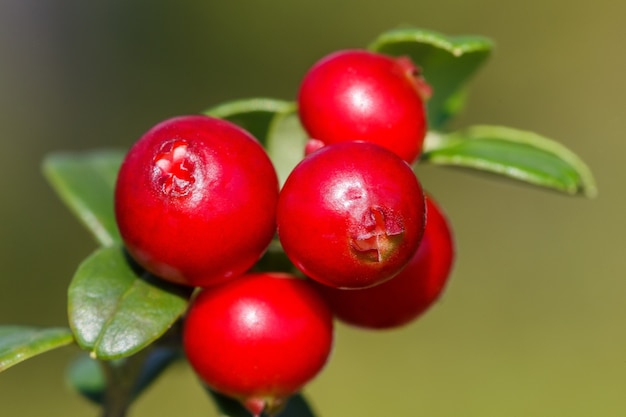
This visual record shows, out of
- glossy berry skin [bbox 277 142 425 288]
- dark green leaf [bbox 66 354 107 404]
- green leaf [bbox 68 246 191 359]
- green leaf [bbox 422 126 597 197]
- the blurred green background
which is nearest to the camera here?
glossy berry skin [bbox 277 142 425 288]

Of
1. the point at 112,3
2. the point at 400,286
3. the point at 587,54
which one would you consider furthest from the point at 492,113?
the point at 400,286

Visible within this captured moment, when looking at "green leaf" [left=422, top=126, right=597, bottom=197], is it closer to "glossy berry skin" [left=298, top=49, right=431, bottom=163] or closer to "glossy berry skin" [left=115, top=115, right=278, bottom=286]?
"glossy berry skin" [left=298, top=49, right=431, bottom=163]

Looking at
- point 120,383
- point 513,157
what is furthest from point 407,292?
point 120,383

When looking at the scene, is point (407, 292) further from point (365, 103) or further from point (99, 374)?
point (99, 374)

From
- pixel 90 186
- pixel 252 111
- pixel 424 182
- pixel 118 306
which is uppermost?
pixel 252 111

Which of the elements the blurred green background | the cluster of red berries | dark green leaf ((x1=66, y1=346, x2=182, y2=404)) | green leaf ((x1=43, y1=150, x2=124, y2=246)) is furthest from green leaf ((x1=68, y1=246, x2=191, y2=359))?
the blurred green background

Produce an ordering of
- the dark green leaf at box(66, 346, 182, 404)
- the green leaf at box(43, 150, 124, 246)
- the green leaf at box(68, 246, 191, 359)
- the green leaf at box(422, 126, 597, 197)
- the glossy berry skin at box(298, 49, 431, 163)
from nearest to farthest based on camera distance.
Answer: the green leaf at box(68, 246, 191, 359)
the glossy berry skin at box(298, 49, 431, 163)
the green leaf at box(422, 126, 597, 197)
the green leaf at box(43, 150, 124, 246)
the dark green leaf at box(66, 346, 182, 404)

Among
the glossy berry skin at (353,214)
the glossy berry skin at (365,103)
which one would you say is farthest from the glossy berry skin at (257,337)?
the glossy berry skin at (365,103)
